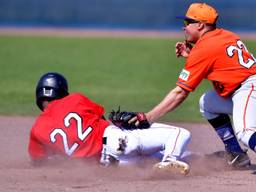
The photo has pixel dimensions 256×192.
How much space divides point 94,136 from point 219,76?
1.17m

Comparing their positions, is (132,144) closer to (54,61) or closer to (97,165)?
(97,165)

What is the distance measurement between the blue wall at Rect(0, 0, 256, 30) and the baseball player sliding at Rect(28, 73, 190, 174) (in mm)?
20709

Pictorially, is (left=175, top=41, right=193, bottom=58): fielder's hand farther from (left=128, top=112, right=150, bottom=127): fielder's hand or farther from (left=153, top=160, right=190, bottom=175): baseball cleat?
(left=153, top=160, right=190, bottom=175): baseball cleat

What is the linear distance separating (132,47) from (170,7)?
555 centimetres

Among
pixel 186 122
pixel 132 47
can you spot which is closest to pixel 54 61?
pixel 132 47

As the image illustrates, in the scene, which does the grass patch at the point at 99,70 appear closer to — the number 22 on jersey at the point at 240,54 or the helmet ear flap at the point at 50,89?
the number 22 on jersey at the point at 240,54

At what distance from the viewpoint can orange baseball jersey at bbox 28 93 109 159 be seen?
5754mm

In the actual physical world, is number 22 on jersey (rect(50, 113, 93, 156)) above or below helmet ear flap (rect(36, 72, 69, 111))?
below

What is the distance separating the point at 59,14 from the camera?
27.0 meters

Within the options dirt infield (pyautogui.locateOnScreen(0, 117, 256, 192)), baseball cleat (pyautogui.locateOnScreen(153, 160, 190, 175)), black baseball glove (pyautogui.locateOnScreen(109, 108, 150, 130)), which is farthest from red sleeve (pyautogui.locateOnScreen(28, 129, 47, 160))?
baseball cleat (pyautogui.locateOnScreen(153, 160, 190, 175))

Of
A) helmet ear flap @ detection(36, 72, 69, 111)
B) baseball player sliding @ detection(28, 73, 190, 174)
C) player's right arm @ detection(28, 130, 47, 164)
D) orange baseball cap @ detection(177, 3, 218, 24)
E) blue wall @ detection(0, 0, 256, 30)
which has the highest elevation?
orange baseball cap @ detection(177, 3, 218, 24)

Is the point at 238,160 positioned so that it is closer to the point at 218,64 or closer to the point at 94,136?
the point at 218,64

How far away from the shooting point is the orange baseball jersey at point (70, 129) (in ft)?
18.9

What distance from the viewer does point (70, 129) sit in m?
5.75
